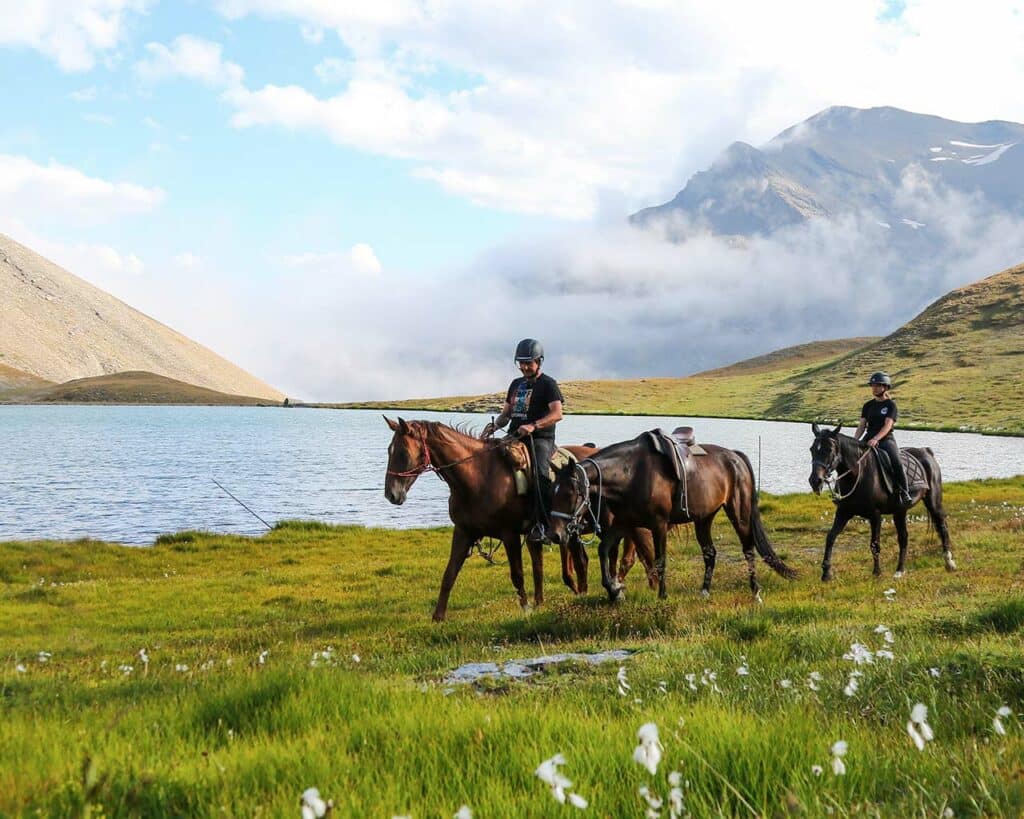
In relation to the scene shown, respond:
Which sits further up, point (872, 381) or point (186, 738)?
point (872, 381)

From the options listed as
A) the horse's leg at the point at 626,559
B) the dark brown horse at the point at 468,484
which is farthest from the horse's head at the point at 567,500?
the horse's leg at the point at 626,559

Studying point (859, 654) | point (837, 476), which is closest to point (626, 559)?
point (837, 476)

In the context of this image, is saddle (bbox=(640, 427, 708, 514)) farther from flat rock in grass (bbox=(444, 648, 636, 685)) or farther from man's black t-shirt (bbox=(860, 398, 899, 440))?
flat rock in grass (bbox=(444, 648, 636, 685))

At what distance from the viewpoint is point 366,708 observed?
5.01m

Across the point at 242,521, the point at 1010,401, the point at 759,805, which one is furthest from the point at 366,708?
the point at 1010,401

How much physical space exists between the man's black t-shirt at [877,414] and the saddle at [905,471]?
0.48m

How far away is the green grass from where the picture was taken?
3320 millimetres

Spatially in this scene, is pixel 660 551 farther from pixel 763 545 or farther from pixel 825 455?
pixel 825 455

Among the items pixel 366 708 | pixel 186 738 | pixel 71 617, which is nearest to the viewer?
pixel 186 738

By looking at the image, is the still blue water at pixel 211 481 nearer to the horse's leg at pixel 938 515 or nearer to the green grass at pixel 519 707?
the green grass at pixel 519 707

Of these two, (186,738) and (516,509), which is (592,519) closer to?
(516,509)

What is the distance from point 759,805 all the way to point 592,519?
37.1ft

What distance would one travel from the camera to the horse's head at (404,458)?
1322 centimetres

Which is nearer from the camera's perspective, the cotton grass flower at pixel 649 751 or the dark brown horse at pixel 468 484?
the cotton grass flower at pixel 649 751
